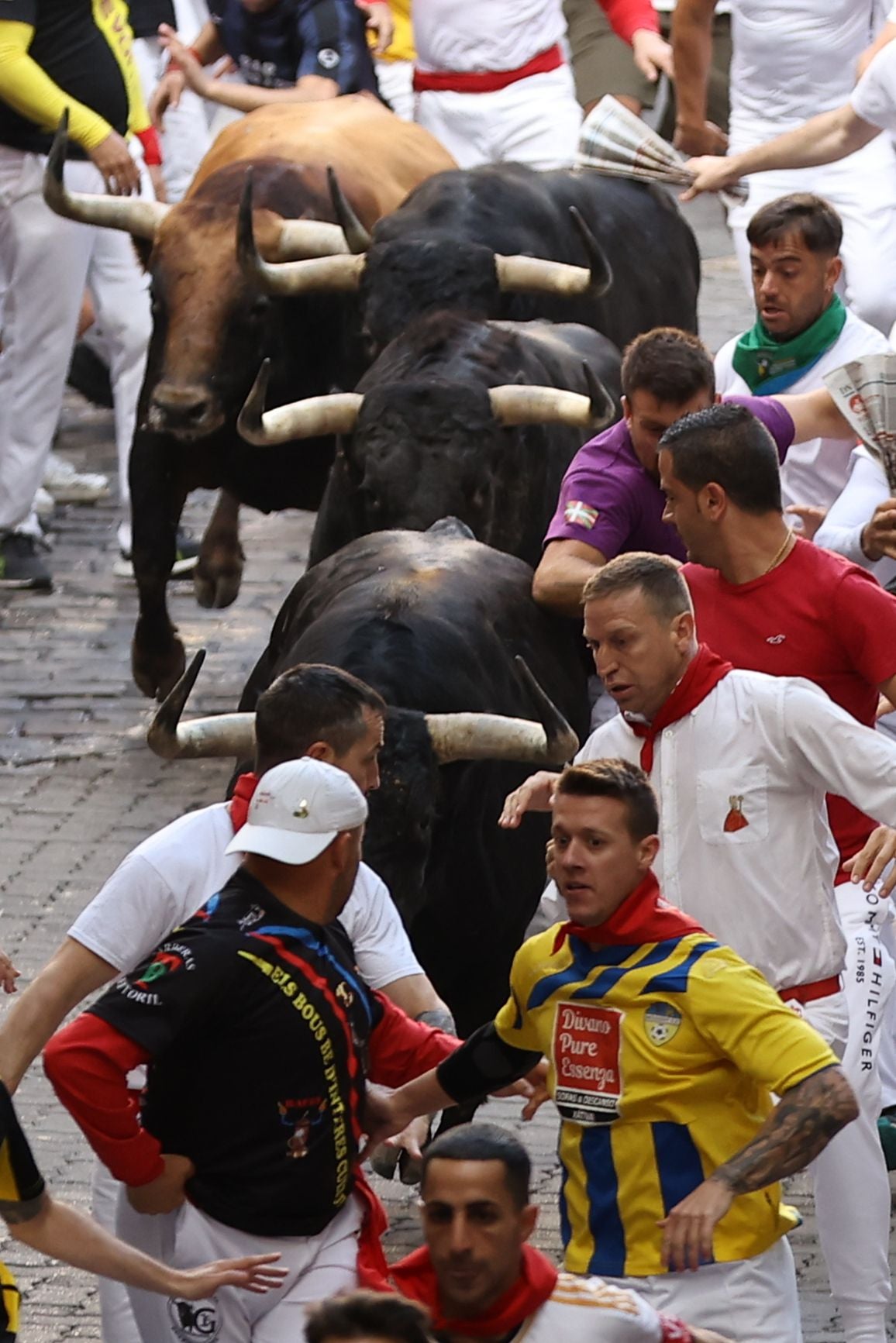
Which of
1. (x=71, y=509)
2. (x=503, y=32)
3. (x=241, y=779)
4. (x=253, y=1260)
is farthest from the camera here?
(x=71, y=509)

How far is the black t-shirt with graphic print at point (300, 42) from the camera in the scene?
40.1 ft

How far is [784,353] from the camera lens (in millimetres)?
7809

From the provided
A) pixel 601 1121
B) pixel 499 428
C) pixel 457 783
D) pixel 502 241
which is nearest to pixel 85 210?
pixel 502 241

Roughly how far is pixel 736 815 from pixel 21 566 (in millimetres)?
7577

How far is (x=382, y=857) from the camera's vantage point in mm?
6570

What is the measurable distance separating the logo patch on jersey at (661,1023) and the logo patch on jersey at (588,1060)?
2.1 inches

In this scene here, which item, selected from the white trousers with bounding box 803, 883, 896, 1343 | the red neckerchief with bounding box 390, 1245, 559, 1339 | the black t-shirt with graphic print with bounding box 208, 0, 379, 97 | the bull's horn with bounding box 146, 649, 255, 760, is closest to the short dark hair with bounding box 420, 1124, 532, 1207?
the red neckerchief with bounding box 390, 1245, 559, 1339

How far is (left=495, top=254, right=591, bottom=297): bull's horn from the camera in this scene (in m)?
10.1

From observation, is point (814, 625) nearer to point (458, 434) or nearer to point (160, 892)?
point (160, 892)

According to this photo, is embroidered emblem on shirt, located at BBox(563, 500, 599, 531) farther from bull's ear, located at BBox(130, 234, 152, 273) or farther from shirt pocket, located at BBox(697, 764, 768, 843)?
bull's ear, located at BBox(130, 234, 152, 273)

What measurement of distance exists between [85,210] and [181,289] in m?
0.63

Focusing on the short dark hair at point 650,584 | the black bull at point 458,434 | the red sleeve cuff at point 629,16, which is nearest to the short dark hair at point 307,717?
the short dark hair at point 650,584

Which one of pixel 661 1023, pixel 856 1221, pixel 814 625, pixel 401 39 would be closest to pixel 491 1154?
pixel 661 1023

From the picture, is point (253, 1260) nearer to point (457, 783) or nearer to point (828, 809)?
point (828, 809)
